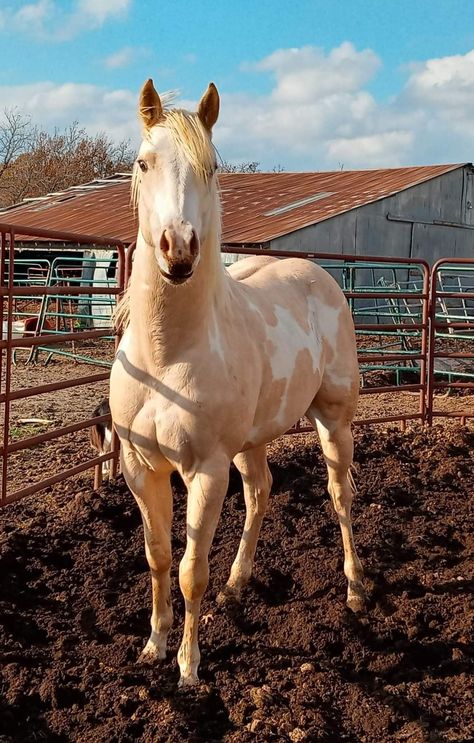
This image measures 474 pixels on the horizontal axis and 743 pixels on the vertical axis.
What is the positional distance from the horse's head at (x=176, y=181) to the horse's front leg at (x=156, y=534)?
91cm

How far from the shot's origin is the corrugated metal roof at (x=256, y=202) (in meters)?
14.9

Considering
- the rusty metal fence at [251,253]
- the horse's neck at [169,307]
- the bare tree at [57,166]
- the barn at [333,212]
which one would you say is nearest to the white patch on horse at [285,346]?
the horse's neck at [169,307]

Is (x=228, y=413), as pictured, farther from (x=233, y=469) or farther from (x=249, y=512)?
(x=233, y=469)

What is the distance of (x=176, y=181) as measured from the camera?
90.4 inches

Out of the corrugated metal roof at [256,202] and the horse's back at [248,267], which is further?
the corrugated metal roof at [256,202]

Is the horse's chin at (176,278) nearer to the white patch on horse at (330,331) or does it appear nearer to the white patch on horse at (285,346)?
the white patch on horse at (285,346)

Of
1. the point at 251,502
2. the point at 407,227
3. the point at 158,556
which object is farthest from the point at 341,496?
the point at 407,227

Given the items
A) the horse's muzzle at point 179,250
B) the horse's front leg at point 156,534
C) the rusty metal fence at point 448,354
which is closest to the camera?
the horse's muzzle at point 179,250

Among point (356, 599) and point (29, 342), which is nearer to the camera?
point (356, 599)

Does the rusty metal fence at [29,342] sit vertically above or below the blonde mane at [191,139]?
below

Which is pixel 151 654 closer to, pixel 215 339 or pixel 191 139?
pixel 215 339

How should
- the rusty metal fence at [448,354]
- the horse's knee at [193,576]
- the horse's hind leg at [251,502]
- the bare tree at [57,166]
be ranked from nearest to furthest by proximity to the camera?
the horse's knee at [193,576] → the horse's hind leg at [251,502] → the rusty metal fence at [448,354] → the bare tree at [57,166]

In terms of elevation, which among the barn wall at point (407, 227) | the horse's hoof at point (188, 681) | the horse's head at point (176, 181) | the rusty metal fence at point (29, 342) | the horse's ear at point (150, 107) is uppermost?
the barn wall at point (407, 227)

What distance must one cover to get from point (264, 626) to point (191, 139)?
80.9 inches
